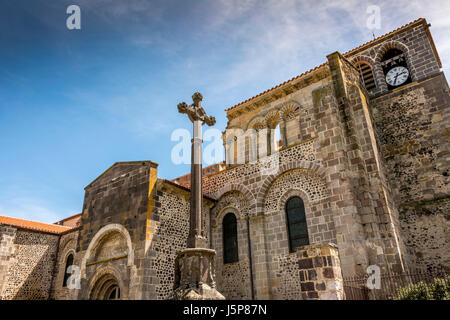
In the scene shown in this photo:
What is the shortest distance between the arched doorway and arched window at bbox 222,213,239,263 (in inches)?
174

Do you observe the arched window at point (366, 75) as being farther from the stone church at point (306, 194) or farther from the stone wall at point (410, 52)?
the stone wall at point (410, 52)

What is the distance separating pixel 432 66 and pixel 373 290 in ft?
34.5

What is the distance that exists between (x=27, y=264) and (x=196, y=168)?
14282mm

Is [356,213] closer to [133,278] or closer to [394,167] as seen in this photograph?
[394,167]

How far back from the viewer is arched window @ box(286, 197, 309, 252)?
11909mm

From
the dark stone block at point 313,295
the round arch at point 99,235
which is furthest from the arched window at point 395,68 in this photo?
the round arch at point 99,235

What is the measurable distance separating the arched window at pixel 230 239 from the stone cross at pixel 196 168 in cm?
528

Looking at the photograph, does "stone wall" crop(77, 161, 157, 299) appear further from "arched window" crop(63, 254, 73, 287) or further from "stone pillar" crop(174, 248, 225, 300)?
"arched window" crop(63, 254, 73, 287)

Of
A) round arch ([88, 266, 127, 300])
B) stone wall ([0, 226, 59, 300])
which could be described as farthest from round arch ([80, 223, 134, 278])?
stone wall ([0, 226, 59, 300])

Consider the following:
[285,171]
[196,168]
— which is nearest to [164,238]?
[196,168]

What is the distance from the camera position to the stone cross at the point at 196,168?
806 centimetres

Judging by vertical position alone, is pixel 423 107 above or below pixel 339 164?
above
